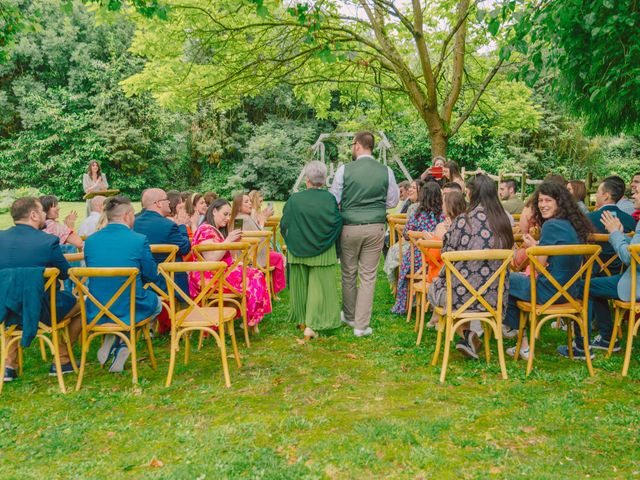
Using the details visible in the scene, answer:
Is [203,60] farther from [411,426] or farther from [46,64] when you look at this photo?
[411,426]

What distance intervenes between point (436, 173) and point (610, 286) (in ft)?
13.2

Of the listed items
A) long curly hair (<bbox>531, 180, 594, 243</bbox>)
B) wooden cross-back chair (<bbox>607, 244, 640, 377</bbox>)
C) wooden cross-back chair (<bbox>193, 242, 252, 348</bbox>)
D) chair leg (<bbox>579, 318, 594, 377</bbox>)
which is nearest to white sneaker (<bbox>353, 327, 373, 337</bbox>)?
wooden cross-back chair (<bbox>193, 242, 252, 348</bbox>)

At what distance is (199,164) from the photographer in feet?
89.6

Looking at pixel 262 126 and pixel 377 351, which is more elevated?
pixel 262 126

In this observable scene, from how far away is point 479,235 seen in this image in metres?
4.69

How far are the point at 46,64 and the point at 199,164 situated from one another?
8.09 metres

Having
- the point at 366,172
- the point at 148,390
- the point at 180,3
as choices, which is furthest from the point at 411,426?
the point at 180,3

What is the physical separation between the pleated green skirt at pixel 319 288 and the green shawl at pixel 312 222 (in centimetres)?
10

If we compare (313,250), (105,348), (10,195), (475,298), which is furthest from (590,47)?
(10,195)

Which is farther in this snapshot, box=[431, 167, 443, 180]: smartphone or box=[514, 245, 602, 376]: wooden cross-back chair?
box=[431, 167, 443, 180]: smartphone

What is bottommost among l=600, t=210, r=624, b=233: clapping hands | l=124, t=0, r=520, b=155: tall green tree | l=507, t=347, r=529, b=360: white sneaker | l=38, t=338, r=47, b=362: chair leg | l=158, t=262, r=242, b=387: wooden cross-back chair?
l=38, t=338, r=47, b=362: chair leg

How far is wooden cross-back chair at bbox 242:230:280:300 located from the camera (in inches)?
254

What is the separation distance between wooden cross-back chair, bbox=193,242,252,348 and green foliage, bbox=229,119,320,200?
20.2m

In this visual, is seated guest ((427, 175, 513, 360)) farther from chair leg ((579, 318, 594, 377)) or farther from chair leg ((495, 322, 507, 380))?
chair leg ((579, 318, 594, 377))
